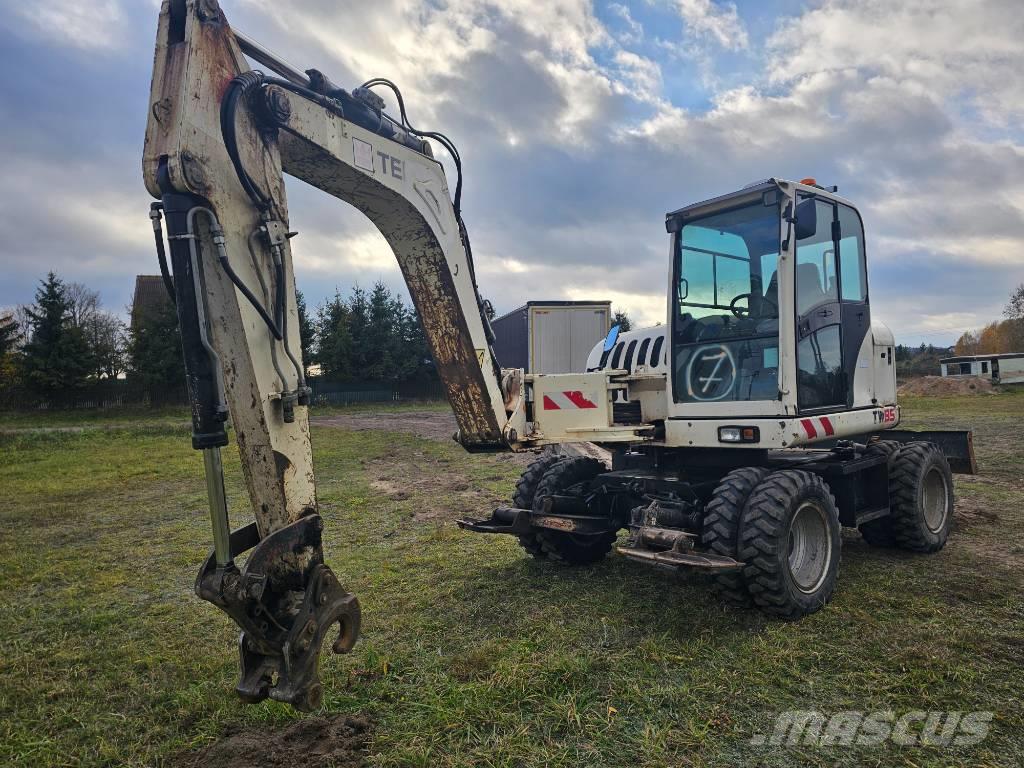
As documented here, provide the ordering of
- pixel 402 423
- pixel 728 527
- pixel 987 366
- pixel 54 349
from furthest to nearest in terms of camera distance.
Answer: pixel 987 366 → pixel 54 349 → pixel 402 423 → pixel 728 527

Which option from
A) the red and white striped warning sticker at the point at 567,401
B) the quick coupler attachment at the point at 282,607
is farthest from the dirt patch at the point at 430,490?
the quick coupler attachment at the point at 282,607

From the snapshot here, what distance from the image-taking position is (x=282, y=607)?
3.06 meters

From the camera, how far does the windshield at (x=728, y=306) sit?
5059 millimetres

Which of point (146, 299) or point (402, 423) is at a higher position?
point (146, 299)

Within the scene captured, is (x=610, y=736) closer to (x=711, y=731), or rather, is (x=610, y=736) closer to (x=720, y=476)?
(x=711, y=731)

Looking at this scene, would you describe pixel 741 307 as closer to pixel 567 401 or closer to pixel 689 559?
pixel 567 401

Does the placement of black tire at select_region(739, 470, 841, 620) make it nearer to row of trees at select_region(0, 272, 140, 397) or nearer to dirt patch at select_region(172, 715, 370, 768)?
dirt patch at select_region(172, 715, 370, 768)

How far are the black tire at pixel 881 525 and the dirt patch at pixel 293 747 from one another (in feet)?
15.9

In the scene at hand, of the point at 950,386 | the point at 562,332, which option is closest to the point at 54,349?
the point at 562,332

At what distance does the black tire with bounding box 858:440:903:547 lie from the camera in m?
6.20

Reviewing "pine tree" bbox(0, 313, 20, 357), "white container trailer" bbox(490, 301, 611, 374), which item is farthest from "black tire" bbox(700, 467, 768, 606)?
"pine tree" bbox(0, 313, 20, 357)

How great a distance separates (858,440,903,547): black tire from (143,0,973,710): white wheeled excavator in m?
0.02

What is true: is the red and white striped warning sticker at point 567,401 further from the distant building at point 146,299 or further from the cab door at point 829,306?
the distant building at point 146,299

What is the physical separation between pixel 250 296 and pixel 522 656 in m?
2.61
